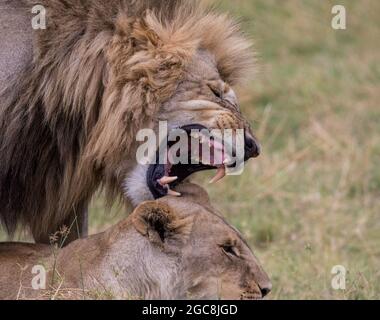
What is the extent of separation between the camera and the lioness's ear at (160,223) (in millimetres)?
3781

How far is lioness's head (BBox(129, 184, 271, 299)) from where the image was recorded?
381 cm

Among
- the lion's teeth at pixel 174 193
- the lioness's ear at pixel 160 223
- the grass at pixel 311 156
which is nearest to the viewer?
the lioness's ear at pixel 160 223

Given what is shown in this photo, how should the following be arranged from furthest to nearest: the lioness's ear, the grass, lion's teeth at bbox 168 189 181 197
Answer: the grass → lion's teeth at bbox 168 189 181 197 → the lioness's ear

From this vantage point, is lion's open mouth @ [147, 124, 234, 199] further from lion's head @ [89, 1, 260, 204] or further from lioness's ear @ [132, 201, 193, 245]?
lioness's ear @ [132, 201, 193, 245]

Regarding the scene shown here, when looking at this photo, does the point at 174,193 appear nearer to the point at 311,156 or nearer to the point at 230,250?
the point at 230,250

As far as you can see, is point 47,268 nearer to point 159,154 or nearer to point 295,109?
point 159,154

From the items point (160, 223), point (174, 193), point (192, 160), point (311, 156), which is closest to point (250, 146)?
point (192, 160)

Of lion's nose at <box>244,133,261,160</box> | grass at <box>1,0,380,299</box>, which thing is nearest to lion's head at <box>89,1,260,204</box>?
lion's nose at <box>244,133,261,160</box>

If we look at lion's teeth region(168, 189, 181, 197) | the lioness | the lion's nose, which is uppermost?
the lion's nose

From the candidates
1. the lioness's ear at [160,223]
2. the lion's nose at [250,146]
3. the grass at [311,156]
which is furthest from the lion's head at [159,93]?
the grass at [311,156]

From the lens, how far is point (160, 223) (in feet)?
12.5

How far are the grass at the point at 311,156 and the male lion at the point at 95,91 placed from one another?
0.46 m

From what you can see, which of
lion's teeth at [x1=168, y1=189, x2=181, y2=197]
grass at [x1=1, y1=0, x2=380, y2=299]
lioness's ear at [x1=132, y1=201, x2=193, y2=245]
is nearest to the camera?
lioness's ear at [x1=132, y1=201, x2=193, y2=245]

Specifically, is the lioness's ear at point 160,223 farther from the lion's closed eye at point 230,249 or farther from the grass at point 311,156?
the grass at point 311,156
